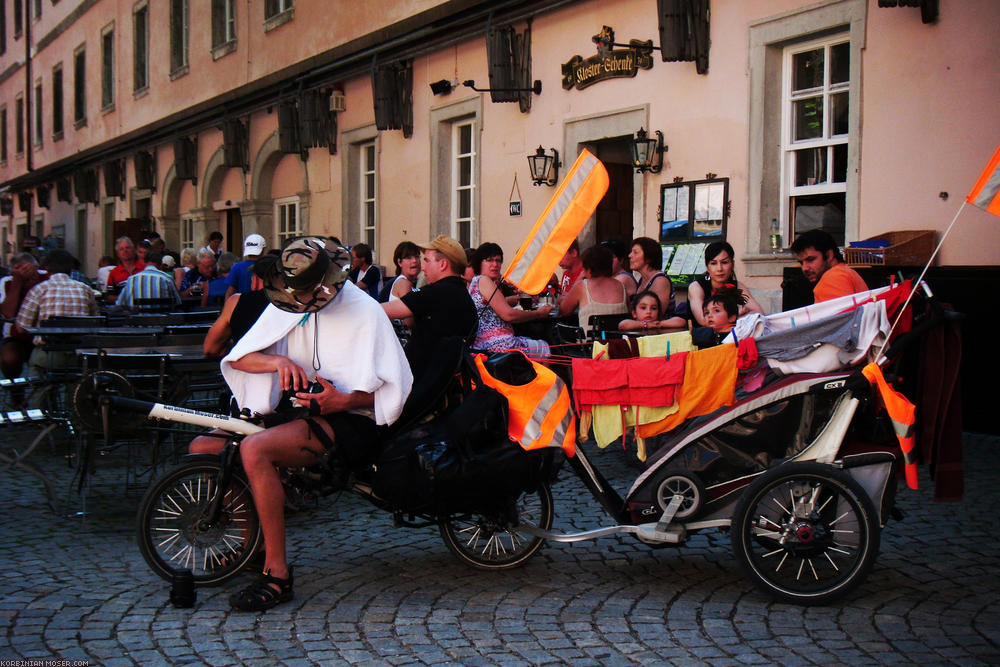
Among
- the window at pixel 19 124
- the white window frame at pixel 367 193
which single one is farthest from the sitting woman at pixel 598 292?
the window at pixel 19 124

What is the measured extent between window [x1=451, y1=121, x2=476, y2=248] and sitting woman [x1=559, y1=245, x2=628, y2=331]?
6.26 meters

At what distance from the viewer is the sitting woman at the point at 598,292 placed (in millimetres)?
8195

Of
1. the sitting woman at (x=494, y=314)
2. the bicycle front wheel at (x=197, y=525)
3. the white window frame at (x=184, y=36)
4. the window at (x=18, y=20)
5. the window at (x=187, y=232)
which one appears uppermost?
the window at (x=18, y=20)

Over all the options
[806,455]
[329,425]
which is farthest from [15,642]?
[806,455]

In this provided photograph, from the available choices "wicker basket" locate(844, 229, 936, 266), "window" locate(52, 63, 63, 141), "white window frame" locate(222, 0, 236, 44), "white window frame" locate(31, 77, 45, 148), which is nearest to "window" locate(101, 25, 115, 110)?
"window" locate(52, 63, 63, 141)

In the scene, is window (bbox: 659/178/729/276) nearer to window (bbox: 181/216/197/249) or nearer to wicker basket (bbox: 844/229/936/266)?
wicker basket (bbox: 844/229/936/266)

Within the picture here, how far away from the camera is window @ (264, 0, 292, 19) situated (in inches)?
743

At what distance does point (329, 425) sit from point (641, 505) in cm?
149

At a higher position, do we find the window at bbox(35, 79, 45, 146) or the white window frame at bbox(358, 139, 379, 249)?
the window at bbox(35, 79, 45, 146)

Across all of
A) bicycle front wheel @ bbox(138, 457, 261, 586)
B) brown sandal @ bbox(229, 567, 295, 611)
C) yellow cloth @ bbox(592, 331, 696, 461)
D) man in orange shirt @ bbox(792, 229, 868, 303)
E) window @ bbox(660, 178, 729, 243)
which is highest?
window @ bbox(660, 178, 729, 243)

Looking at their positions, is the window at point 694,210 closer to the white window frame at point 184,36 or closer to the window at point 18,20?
the white window frame at point 184,36

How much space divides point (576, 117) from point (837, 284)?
20.0 ft

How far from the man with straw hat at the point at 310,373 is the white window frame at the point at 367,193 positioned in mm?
12277

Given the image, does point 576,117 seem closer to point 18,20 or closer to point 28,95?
point 28,95
